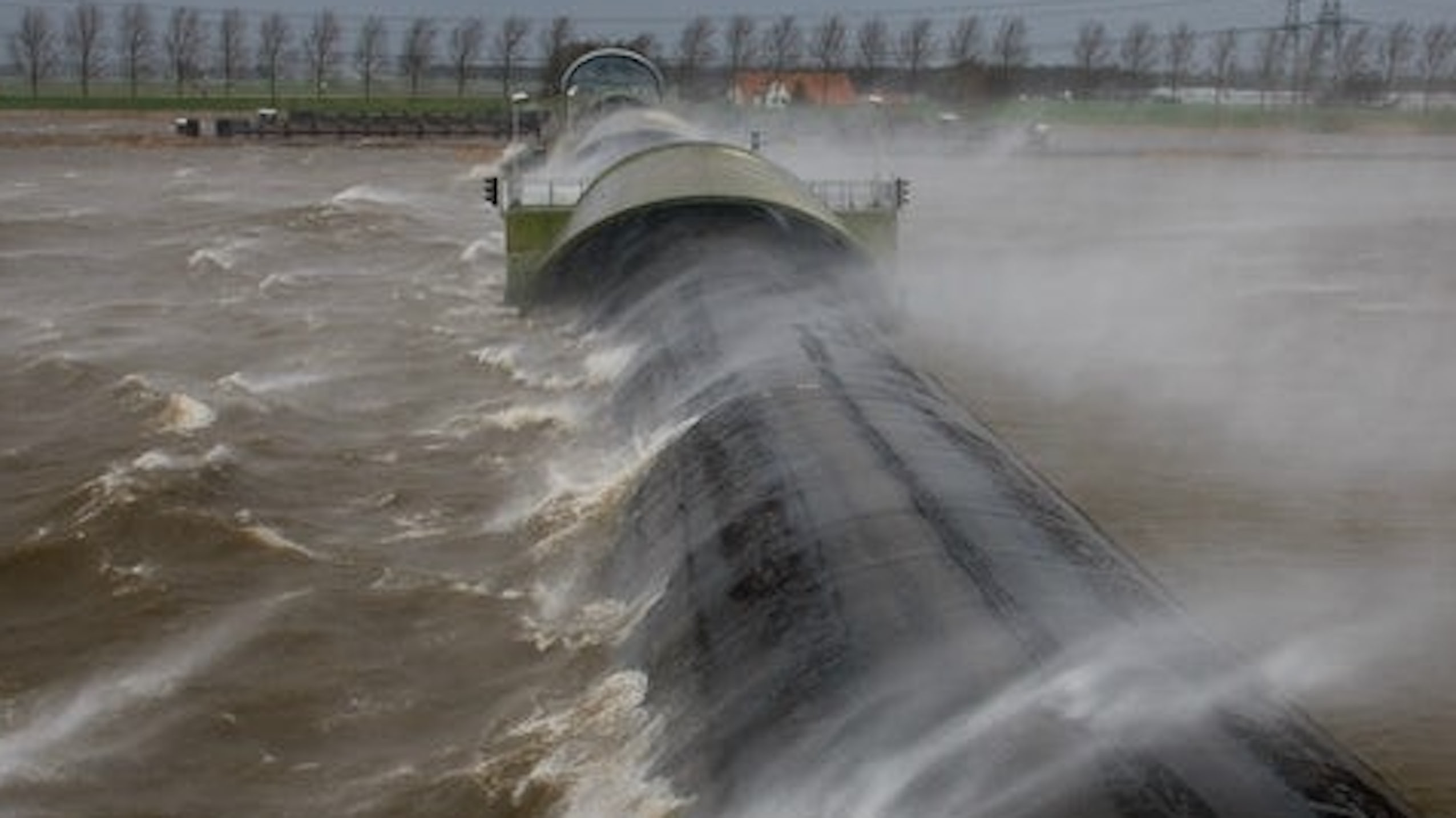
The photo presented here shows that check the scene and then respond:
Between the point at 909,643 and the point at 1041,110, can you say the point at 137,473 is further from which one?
the point at 1041,110

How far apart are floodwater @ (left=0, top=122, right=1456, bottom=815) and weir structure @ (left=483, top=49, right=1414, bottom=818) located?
21.7 inches

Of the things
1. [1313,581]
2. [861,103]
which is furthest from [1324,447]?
[861,103]

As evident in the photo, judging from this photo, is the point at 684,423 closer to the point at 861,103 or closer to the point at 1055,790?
the point at 1055,790

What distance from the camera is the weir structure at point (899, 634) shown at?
6.70 meters

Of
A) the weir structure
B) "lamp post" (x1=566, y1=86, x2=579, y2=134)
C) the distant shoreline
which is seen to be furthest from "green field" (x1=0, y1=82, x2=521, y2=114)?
the weir structure

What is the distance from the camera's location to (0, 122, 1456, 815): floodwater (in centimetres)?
982

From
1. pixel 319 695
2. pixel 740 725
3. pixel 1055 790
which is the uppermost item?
pixel 1055 790

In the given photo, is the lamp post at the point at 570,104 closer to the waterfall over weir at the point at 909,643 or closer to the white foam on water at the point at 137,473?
the white foam on water at the point at 137,473

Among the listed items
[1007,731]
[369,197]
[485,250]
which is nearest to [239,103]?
[369,197]

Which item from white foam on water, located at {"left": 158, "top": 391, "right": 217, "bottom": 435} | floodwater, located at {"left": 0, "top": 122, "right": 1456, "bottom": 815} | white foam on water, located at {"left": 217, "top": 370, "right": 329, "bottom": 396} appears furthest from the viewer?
white foam on water, located at {"left": 217, "top": 370, "right": 329, "bottom": 396}

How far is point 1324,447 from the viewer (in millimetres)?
17141

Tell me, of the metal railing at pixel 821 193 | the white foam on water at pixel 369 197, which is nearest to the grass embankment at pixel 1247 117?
the white foam on water at pixel 369 197

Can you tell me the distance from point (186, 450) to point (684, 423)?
541 cm

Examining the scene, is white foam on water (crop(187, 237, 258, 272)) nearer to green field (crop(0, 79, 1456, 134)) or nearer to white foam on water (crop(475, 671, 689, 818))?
white foam on water (crop(475, 671, 689, 818))
